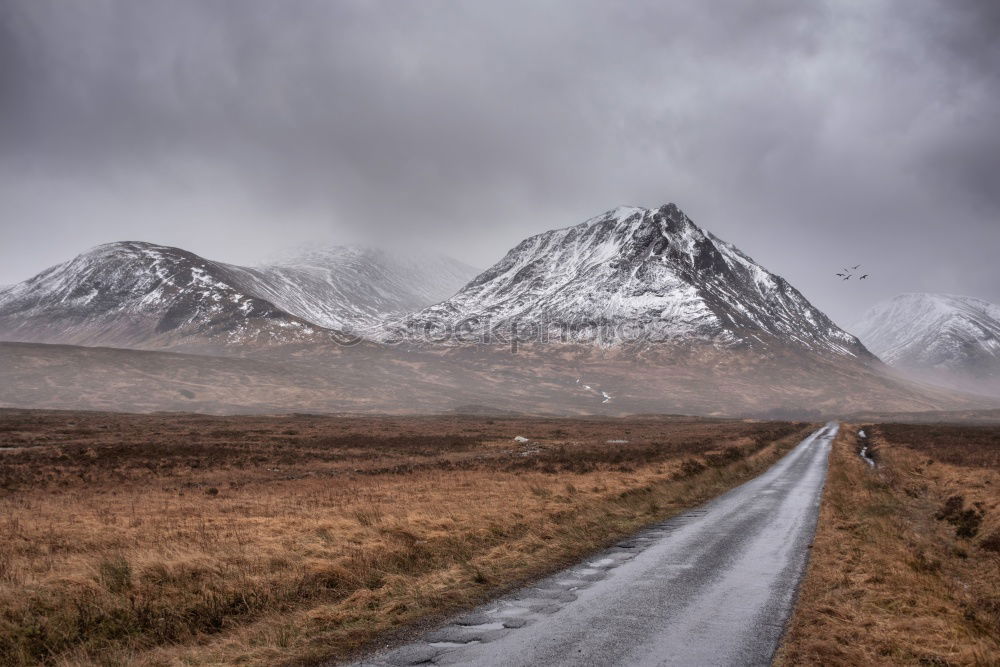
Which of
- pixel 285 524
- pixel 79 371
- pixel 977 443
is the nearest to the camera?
pixel 285 524

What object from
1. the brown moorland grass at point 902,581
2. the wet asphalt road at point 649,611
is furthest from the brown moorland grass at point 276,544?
the brown moorland grass at point 902,581

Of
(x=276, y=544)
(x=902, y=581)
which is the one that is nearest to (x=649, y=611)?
(x=902, y=581)

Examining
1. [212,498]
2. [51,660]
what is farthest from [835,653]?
[212,498]

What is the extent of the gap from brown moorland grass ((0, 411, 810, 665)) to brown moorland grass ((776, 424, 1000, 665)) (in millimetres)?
5868

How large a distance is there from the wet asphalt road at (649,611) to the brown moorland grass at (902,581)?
607 millimetres

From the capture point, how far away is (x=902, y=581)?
12.0m

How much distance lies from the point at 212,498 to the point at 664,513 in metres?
20.2

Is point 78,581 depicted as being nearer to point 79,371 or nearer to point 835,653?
point 835,653

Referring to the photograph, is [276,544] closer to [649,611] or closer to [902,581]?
[649,611]

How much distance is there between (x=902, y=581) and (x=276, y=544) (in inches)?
579

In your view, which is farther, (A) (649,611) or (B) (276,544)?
(B) (276,544)

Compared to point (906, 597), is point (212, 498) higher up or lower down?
lower down

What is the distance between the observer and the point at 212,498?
1017 inches

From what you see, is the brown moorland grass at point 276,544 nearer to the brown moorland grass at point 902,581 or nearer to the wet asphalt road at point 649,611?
the wet asphalt road at point 649,611
